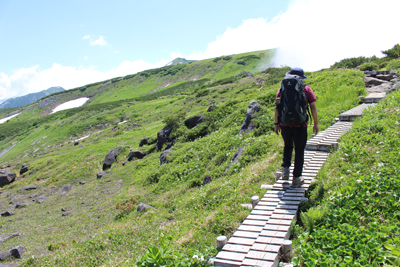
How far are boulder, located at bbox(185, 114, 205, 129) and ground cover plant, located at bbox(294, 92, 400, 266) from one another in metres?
16.6

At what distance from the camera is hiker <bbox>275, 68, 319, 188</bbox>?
6.22 m

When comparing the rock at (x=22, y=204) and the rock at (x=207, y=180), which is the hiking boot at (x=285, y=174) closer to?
the rock at (x=207, y=180)

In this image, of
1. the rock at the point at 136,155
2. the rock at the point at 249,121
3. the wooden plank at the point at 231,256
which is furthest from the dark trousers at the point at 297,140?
the rock at the point at 136,155

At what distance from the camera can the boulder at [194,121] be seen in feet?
78.2

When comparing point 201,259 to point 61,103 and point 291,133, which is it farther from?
point 61,103

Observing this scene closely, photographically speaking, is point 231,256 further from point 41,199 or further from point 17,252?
point 41,199

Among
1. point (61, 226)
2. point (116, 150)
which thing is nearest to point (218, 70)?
point (116, 150)

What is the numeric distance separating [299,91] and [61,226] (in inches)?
560

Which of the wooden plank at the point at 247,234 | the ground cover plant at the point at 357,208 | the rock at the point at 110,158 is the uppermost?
the ground cover plant at the point at 357,208

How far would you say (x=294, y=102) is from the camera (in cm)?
623

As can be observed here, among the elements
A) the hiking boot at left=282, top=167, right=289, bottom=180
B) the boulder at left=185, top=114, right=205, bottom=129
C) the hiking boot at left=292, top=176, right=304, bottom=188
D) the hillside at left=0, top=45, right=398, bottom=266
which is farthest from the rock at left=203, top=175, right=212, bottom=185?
the boulder at left=185, top=114, right=205, bottom=129

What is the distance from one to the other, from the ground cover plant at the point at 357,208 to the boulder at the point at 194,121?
1657 cm

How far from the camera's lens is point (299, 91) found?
20.4 ft

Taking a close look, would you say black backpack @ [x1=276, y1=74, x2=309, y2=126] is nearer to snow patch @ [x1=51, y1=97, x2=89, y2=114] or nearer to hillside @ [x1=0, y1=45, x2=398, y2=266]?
hillside @ [x1=0, y1=45, x2=398, y2=266]
